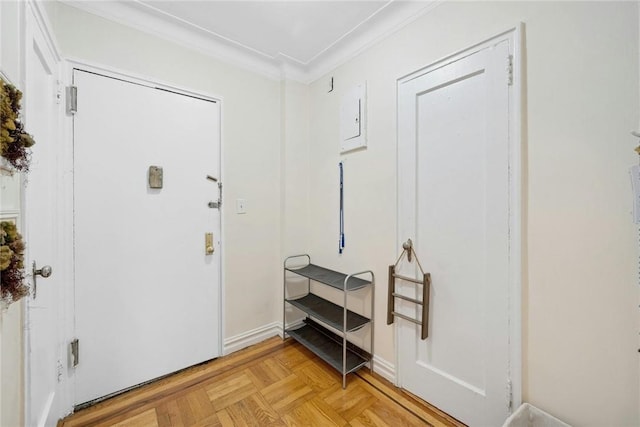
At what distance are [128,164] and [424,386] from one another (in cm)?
236

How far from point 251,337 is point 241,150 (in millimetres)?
1629

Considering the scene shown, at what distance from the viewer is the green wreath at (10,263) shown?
2.64ft

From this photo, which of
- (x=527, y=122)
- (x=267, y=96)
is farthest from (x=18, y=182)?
(x=527, y=122)

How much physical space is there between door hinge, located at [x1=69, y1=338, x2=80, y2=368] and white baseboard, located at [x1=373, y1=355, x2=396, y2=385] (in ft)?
6.25

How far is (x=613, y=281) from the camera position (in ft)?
3.37

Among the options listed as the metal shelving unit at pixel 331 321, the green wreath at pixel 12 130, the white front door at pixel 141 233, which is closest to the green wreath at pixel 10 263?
the green wreath at pixel 12 130

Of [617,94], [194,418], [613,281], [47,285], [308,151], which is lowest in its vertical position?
[194,418]

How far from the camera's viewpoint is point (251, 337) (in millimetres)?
2299

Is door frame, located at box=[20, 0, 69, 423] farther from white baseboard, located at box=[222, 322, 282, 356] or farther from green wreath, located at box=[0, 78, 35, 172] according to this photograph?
white baseboard, located at box=[222, 322, 282, 356]

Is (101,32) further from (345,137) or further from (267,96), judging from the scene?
(345,137)

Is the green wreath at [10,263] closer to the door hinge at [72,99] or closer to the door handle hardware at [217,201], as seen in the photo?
the door hinge at [72,99]

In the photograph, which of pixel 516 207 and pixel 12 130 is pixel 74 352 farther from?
pixel 516 207

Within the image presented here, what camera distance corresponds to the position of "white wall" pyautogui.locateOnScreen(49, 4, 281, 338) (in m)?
1.74

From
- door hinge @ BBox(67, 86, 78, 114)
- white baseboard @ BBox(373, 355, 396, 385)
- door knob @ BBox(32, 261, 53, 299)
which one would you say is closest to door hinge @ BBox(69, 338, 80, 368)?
door knob @ BBox(32, 261, 53, 299)
